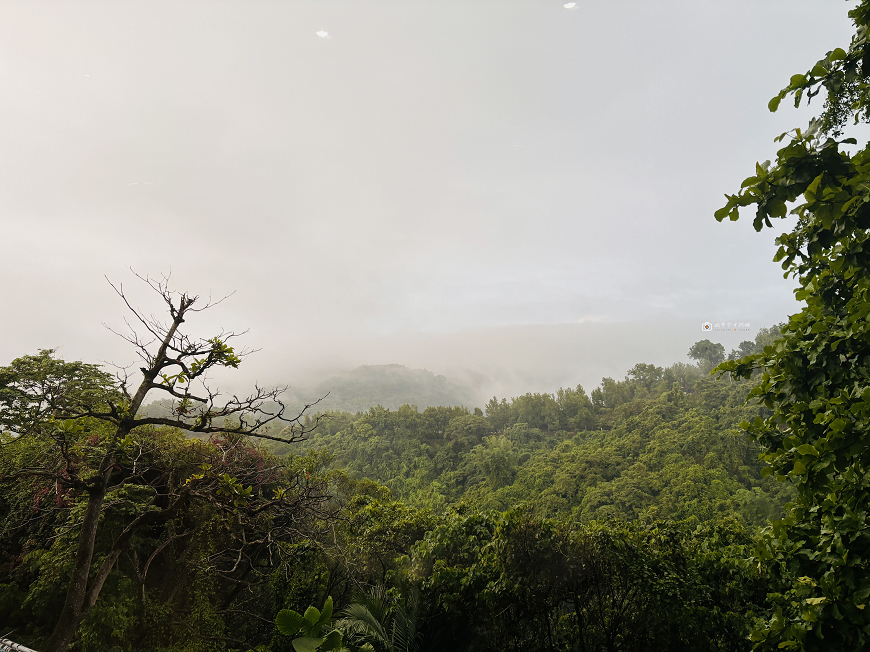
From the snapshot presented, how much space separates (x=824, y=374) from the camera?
2422mm

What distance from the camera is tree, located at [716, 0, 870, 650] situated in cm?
182

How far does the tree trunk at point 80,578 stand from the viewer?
4223 mm

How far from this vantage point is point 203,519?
8.84 meters

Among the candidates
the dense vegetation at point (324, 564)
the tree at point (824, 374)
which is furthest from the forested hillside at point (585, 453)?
the tree at point (824, 374)

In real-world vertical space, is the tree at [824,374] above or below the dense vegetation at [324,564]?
above

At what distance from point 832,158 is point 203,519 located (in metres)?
12.1

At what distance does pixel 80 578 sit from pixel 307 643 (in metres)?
4.74

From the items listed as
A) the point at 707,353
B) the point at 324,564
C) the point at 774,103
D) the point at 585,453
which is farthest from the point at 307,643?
the point at 707,353

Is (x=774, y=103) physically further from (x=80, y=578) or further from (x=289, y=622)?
(x=80, y=578)

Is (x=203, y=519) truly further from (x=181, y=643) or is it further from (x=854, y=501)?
(x=854, y=501)

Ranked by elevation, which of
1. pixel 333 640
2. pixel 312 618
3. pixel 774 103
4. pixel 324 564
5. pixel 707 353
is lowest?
pixel 324 564

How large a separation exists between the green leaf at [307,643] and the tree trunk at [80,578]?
3950 millimetres

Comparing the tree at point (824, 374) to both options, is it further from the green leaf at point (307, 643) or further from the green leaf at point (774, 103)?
the green leaf at point (307, 643)

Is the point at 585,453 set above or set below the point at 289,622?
below
